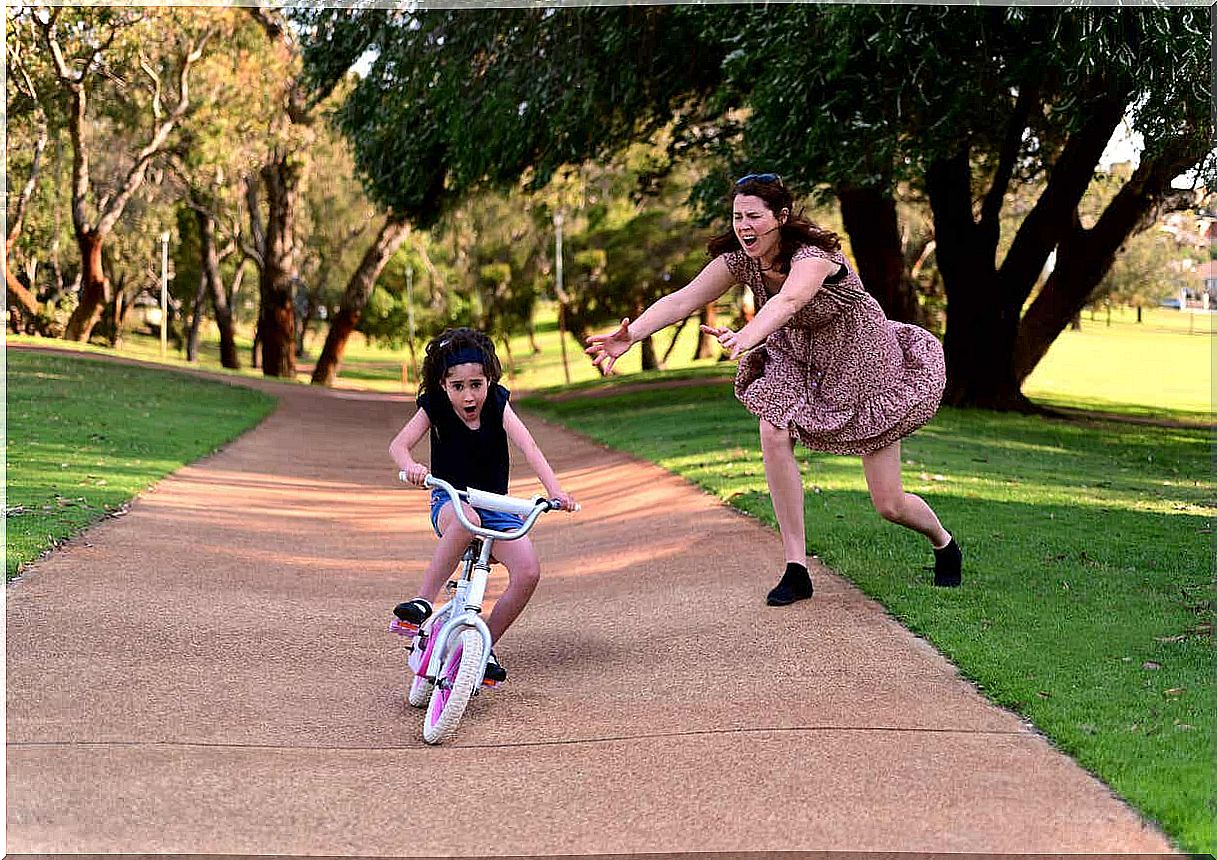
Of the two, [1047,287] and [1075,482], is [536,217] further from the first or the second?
[1075,482]

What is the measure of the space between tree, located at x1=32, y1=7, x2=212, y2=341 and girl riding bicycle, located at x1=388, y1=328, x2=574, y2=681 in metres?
29.4

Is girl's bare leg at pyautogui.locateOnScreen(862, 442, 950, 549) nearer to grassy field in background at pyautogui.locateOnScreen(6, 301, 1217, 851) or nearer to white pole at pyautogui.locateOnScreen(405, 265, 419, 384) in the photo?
grassy field in background at pyautogui.locateOnScreen(6, 301, 1217, 851)

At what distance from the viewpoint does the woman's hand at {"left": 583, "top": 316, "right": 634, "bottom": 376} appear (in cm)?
696

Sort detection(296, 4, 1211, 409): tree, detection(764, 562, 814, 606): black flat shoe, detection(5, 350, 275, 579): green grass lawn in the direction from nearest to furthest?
detection(764, 562, 814, 606): black flat shoe, detection(5, 350, 275, 579): green grass lawn, detection(296, 4, 1211, 409): tree

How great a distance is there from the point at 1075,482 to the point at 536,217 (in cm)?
4023

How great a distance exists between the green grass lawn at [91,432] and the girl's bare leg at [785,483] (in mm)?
4298

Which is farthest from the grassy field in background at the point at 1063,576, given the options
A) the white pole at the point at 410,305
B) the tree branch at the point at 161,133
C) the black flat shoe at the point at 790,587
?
the white pole at the point at 410,305

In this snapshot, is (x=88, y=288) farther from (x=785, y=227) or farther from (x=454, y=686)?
(x=454, y=686)

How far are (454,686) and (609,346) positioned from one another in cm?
198

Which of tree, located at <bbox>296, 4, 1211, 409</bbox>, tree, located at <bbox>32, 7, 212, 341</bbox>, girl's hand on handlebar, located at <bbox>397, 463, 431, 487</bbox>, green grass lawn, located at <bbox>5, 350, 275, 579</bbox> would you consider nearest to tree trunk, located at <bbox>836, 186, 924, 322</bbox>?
tree, located at <bbox>296, 4, 1211, 409</bbox>

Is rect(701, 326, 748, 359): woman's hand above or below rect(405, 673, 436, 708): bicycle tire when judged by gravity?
above

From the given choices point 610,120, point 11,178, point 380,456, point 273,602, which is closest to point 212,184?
point 11,178

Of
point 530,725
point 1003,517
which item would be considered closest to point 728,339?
point 530,725

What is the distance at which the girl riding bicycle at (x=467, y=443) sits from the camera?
609 centimetres
